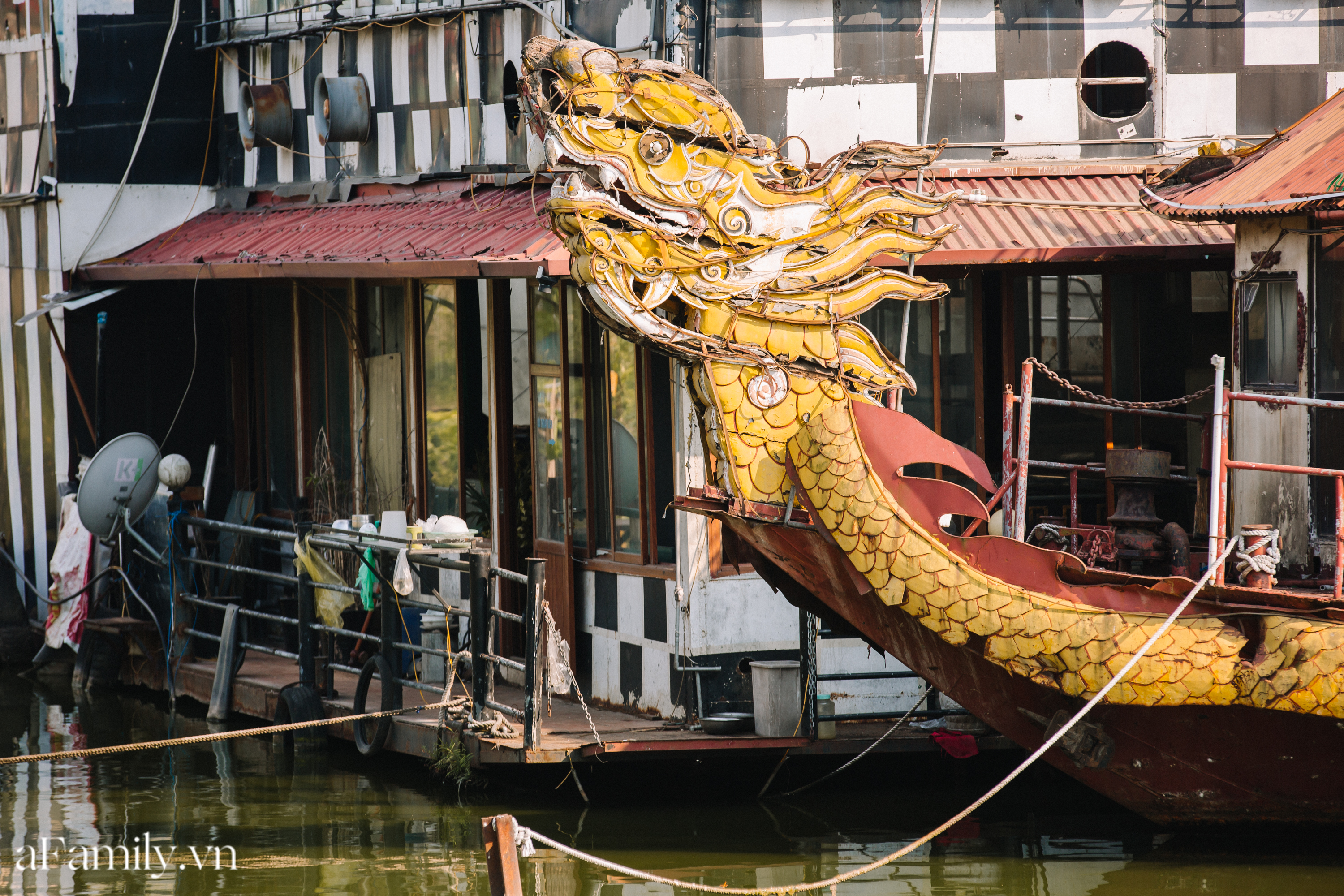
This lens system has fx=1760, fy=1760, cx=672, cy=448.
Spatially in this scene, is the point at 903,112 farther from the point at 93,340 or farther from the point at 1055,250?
the point at 93,340

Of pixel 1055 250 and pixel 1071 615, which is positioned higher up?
pixel 1055 250

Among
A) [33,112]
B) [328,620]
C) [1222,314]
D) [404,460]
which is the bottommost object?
[328,620]

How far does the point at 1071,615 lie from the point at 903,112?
3.75 metres

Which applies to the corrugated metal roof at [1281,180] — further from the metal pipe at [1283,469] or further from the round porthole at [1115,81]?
the metal pipe at [1283,469]

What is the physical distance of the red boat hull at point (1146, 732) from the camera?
850 cm

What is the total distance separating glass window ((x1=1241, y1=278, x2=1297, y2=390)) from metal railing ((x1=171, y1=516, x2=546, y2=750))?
3.92 m

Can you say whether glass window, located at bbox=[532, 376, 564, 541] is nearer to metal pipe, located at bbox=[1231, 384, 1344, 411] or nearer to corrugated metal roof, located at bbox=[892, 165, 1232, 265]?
corrugated metal roof, located at bbox=[892, 165, 1232, 265]

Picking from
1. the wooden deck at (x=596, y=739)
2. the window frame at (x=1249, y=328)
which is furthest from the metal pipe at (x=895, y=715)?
the window frame at (x=1249, y=328)

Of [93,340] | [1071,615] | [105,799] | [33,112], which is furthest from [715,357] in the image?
[33,112]

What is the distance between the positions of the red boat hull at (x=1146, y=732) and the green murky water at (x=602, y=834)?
35cm

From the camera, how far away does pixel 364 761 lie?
37.6 ft

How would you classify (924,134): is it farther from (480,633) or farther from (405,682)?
(405,682)

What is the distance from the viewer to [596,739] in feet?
31.9

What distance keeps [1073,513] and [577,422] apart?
11.8 feet
